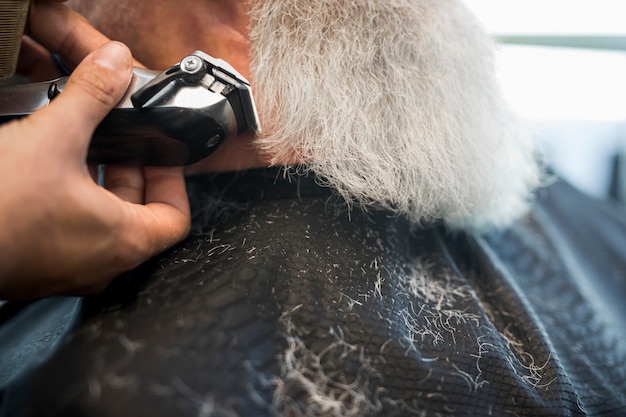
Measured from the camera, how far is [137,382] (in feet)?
1.19

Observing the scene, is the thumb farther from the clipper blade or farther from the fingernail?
the clipper blade

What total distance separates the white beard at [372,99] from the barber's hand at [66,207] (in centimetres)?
19

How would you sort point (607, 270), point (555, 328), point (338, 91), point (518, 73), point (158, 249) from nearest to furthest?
point (158, 249) → point (338, 91) → point (555, 328) → point (607, 270) → point (518, 73)

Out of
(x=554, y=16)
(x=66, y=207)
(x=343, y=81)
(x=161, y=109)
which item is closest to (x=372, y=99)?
(x=343, y=81)

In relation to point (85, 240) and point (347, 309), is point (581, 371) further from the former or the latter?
point (85, 240)

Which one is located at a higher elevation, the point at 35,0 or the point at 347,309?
the point at 35,0

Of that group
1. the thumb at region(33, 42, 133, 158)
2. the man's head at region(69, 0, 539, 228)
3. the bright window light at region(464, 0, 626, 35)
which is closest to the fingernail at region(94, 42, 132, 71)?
the thumb at region(33, 42, 133, 158)

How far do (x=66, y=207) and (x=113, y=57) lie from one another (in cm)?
16

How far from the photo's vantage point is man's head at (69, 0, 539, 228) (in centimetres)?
58

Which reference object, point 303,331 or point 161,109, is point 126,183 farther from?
point 303,331

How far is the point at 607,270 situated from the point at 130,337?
2.90ft

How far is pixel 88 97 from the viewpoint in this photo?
1.40 ft

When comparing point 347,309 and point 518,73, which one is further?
point 518,73

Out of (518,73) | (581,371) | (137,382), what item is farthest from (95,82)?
(518,73)
